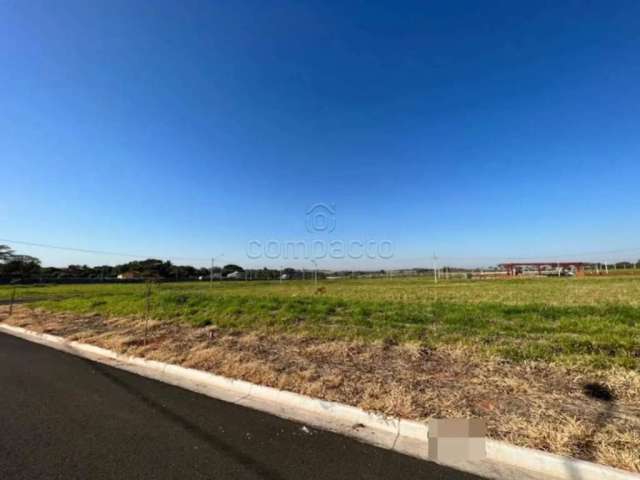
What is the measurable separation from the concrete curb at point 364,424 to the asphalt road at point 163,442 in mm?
175

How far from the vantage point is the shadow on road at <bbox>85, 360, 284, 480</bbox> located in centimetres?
256

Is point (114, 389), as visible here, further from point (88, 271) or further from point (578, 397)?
point (88, 271)

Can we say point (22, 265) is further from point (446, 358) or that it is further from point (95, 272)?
point (446, 358)

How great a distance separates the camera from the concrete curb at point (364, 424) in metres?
2.47

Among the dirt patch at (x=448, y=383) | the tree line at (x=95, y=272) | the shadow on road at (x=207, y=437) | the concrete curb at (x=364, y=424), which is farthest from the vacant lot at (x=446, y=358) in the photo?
the tree line at (x=95, y=272)

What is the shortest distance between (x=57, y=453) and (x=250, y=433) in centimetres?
156

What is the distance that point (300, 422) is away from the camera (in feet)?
11.3

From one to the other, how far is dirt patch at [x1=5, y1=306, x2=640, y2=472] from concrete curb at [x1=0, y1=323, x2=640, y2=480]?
12cm

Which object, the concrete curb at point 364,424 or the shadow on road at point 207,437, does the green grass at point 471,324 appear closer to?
the concrete curb at point 364,424

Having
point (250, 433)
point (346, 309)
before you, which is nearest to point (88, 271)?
point (346, 309)

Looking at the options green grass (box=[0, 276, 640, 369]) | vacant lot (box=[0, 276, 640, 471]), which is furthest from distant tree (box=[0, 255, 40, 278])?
vacant lot (box=[0, 276, 640, 471])

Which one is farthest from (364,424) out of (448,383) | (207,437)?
(207,437)

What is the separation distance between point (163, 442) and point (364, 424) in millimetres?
1848

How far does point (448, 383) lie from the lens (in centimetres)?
408
